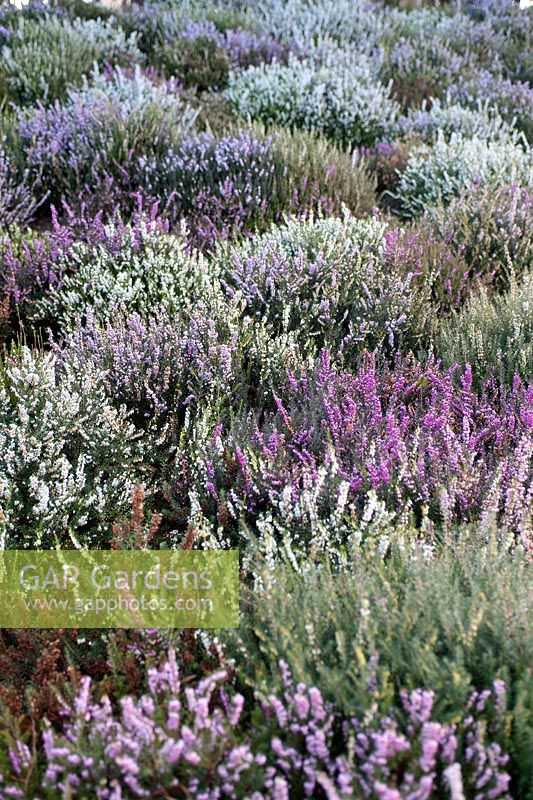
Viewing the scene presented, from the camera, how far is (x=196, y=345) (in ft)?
9.99

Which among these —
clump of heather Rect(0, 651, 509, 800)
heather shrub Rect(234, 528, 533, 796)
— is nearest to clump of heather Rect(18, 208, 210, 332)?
heather shrub Rect(234, 528, 533, 796)

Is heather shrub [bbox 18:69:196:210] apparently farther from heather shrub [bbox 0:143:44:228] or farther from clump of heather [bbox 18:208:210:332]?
clump of heather [bbox 18:208:210:332]

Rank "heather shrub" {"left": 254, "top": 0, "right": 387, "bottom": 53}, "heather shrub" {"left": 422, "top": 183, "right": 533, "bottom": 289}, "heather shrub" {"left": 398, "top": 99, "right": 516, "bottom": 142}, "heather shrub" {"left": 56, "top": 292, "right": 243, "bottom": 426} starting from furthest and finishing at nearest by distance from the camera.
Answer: "heather shrub" {"left": 254, "top": 0, "right": 387, "bottom": 53} → "heather shrub" {"left": 398, "top": 99, "right": 516, "bottom": 142} → "heather shrub" {"left": 422, "top": 183, "right": 533, "bottom": 289} → "heather shrub" {"left": 56, "top": 292, "right": 243, "bottom": 426}

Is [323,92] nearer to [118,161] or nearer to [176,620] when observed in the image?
[118,161]

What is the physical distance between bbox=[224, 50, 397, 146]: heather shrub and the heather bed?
0.11ft

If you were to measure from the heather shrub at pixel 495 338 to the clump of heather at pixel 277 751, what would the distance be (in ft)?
5.93

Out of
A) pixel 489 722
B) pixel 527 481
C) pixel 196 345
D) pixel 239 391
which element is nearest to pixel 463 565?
pixel 489 722

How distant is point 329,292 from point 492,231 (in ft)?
4.58

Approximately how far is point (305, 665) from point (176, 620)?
0.41m

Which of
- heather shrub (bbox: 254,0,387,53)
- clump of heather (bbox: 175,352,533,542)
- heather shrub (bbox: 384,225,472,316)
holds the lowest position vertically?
clump of heather (bbox: 175,352,533,542)

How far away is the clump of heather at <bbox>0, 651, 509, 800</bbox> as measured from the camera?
4.35ft

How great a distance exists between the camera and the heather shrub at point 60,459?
2.32 metres

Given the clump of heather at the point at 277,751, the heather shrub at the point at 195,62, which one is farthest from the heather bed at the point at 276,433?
the heather shrub at the point at 195,62

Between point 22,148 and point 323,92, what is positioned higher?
point 323,92
